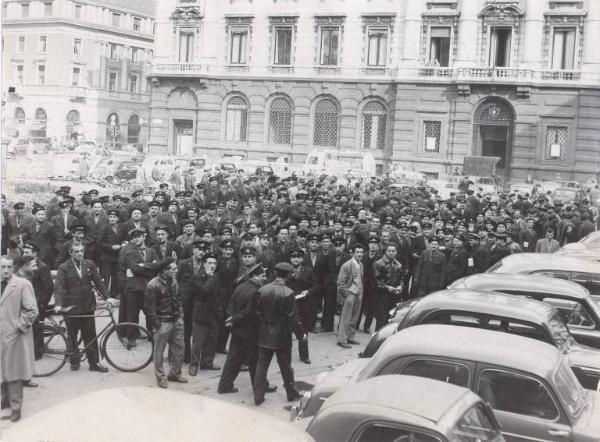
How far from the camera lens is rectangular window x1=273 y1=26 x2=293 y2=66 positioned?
39.7 metres

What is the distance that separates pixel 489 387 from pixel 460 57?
102 ft

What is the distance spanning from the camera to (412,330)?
7.38 metres

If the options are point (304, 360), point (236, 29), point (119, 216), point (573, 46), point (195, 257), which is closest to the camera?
point (195, 257)

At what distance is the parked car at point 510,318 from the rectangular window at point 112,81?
155ft

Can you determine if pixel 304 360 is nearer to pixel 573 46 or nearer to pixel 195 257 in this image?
pixel 195 257

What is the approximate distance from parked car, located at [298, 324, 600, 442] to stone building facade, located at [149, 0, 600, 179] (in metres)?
29.6

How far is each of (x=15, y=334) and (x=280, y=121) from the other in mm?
33166

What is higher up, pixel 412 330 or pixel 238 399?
pixel 412 330

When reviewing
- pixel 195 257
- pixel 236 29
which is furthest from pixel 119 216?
pixel 236 29

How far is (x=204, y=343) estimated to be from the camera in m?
10.4

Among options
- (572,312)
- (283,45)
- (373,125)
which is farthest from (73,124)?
(572,312)

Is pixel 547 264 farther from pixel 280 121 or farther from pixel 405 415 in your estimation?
pixel 280 121

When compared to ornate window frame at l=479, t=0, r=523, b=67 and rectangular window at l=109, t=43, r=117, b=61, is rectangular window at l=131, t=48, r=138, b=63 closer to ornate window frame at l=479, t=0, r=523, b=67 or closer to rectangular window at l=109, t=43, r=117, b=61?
rectangular window at l=109, t=43, r=117, b=61

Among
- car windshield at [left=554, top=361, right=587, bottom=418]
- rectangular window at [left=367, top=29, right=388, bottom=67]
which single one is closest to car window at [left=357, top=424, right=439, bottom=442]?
car windshield at [left=554, top=361, right=587, bottom=418]
